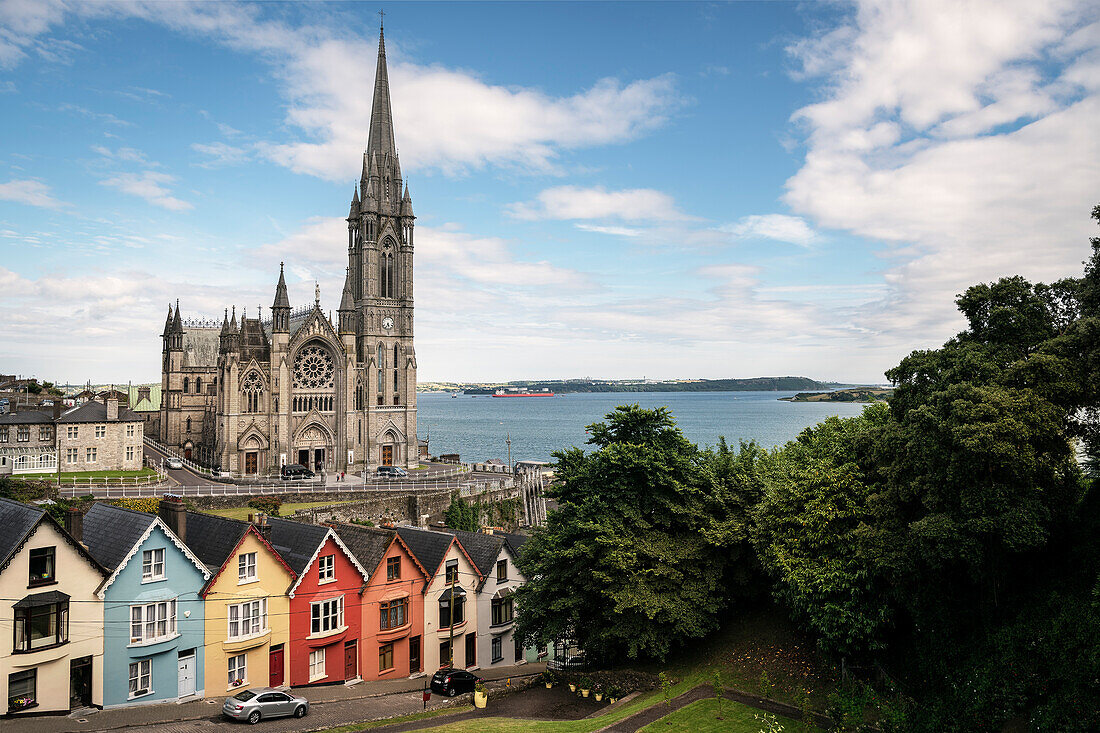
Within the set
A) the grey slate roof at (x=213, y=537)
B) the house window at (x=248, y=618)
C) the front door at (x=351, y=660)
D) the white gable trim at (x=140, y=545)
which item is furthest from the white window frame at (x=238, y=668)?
the front door at (x=351, y=660)

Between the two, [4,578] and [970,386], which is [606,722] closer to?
[970,386]

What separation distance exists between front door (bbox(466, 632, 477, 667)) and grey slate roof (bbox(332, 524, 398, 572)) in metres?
7.35

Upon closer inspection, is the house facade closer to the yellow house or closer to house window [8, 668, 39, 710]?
house window [8, 668, 39, 710]

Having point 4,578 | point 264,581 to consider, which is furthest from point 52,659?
point 264,581

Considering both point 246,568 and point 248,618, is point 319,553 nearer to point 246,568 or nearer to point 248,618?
point 246,568

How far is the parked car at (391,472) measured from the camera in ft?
230

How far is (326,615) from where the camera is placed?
31.2m

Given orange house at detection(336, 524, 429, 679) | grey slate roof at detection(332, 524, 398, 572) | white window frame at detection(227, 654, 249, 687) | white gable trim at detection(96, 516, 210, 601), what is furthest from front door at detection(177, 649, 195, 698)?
grey slate roof at detection(332, 524, 398, 572)

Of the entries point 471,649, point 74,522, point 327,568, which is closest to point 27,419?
→ point 74,522

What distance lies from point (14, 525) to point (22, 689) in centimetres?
557

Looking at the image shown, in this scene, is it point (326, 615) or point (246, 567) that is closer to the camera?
point (246, 567)

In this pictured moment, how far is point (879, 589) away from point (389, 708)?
18.8 metres

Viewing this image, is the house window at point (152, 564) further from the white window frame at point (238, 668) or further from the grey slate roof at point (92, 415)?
the grey slate roof at point (92, 415)

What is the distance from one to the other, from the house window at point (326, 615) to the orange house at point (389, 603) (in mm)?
1126
